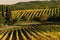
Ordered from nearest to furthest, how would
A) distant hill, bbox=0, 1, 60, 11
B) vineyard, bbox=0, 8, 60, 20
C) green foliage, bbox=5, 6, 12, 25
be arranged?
green foliage, bbox=5, 6, 12, 25, vineyard, bbox=0, 8, 60, 20, distant hill, bbox=0, 1, 60, 11

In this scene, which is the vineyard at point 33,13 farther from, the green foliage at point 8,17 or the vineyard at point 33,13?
the green foliage at point 8,17

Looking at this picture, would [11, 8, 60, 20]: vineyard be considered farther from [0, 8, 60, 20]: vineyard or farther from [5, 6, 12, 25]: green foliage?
[5, 6, 12, 25]: green foliage

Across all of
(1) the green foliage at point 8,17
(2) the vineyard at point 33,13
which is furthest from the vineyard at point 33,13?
(1) the green foliage at point 8,17

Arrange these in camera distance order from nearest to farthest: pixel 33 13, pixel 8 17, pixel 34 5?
pixel 8 17 < pixel 33 13 < pixel 34 5

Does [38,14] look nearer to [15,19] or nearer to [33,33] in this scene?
[15,19]

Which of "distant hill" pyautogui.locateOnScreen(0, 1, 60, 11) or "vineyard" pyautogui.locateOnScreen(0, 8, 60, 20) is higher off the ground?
"distant hill" pyautogui.locateOnScreen(0, 1, 60, 11)

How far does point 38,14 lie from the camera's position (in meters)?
6.52

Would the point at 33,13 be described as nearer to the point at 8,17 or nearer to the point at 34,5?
the point at 34,5

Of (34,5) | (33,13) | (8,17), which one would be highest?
(34,5)

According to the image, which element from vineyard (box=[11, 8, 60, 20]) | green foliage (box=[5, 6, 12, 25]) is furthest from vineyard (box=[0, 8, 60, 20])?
green foliage (box=[5, 6, 12, 25])

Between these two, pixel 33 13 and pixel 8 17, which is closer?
pixel 8 17

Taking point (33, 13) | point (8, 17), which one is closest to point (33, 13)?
point (33, 13)

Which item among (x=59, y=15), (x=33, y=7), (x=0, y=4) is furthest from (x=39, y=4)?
(x=0, y=4)

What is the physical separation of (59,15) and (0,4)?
2.44 meters
